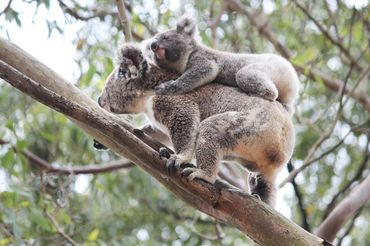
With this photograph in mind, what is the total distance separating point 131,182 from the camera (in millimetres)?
6551

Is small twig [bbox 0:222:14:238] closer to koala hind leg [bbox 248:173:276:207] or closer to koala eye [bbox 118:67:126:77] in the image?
koala eye [bbox 118:67:126:77]

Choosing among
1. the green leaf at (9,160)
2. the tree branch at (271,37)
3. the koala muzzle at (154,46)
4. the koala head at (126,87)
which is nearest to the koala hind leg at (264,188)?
the koala head at (126,87)

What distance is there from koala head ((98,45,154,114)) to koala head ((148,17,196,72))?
30cm

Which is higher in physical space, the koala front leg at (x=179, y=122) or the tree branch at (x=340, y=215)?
the koala front leg at (x=179, y=122)

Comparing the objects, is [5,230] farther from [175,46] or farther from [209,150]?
[209,150]

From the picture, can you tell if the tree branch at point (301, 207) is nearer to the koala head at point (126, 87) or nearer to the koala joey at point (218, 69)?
the koala joey at point (218, 69)

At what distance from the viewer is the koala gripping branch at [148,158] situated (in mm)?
2699

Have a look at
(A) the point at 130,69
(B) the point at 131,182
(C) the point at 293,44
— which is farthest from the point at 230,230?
(A) the point at 130,69

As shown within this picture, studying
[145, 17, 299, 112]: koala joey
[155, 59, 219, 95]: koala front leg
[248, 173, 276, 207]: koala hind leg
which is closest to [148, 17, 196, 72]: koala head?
[145, 17, 299, 112]: koala joey

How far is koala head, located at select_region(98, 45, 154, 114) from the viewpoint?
3744 millimetres

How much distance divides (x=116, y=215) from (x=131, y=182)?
1.29 feet

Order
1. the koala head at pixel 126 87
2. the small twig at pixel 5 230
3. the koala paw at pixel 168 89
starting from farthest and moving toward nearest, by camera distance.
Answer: the small twig at pixel 5 230, the koala head at pixel 126 87, the koala paw at pixel 168 89

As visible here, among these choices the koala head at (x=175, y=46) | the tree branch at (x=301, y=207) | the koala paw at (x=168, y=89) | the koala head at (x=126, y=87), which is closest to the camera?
the koala paw at (x=168, y=89)

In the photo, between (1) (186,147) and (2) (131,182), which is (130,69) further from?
(2) (131,182)
